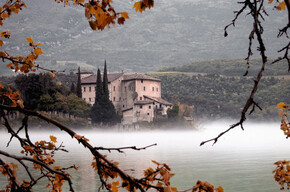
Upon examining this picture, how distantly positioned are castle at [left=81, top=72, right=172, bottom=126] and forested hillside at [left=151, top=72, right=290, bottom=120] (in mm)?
18961

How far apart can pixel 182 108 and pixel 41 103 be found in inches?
948

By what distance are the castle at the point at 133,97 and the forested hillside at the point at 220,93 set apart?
18961 mm

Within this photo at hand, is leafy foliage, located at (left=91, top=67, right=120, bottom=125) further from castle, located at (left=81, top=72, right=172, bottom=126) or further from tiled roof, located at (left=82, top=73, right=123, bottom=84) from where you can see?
tiled roof, located at (left=82, top=73, right=123, bottom=84)

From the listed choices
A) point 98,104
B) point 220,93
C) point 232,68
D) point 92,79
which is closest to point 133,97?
point 98,104

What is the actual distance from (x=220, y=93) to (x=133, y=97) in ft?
148

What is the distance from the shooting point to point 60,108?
6197 centimetres

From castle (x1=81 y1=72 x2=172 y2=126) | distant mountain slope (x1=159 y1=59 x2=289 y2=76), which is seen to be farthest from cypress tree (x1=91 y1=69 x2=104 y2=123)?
distant mountain slope (x1=159 y1=59 x2=289 y2=76)

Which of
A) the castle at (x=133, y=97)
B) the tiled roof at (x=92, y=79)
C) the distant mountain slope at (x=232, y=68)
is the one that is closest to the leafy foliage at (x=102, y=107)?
the castle at (x=133, y=97)

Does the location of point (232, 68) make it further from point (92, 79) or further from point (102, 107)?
point (102, 107)

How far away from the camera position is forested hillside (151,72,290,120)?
9412 centimetres

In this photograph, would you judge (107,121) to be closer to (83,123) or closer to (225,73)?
(83,123)

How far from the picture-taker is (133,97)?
70562mm

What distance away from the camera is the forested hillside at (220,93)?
309 feet

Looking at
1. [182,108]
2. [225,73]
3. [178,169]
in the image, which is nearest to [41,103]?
[182,108]
